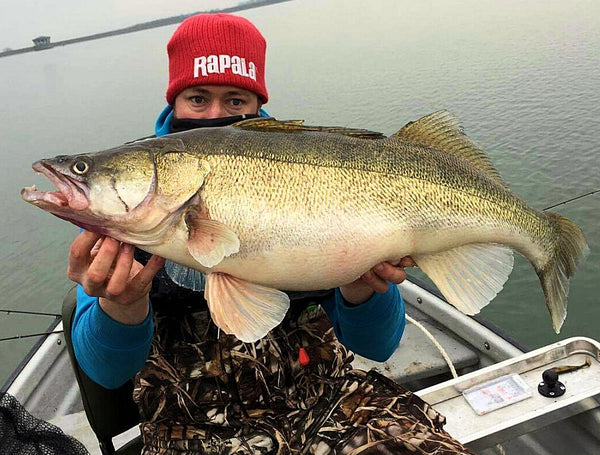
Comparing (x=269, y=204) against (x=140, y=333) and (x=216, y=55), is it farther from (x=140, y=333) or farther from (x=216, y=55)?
(x=216, y=55)

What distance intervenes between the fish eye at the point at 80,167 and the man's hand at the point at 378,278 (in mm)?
1140

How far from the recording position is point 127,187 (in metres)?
1.84

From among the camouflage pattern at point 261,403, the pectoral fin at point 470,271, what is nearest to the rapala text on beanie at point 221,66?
the camouflage pattern at point 261,403

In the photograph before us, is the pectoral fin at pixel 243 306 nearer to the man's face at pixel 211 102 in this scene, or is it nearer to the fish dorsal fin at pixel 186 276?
the fish dorsal fin at pixel 186 276

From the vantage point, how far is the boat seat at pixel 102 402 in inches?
95.0

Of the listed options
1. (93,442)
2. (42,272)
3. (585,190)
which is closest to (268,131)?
(93,442)

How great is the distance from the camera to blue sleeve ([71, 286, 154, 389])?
2.06 meters

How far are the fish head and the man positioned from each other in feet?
0.29

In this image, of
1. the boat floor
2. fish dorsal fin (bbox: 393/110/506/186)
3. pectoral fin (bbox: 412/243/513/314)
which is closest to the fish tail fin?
pectoral fin (bbox: 412/243/513/314)

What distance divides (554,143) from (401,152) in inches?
381

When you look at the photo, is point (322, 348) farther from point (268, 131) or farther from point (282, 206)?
point (268, 131)

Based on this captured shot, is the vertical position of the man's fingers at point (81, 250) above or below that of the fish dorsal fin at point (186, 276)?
above

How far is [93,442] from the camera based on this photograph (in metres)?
3.31

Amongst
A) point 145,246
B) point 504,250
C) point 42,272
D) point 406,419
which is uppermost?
point 145,246
